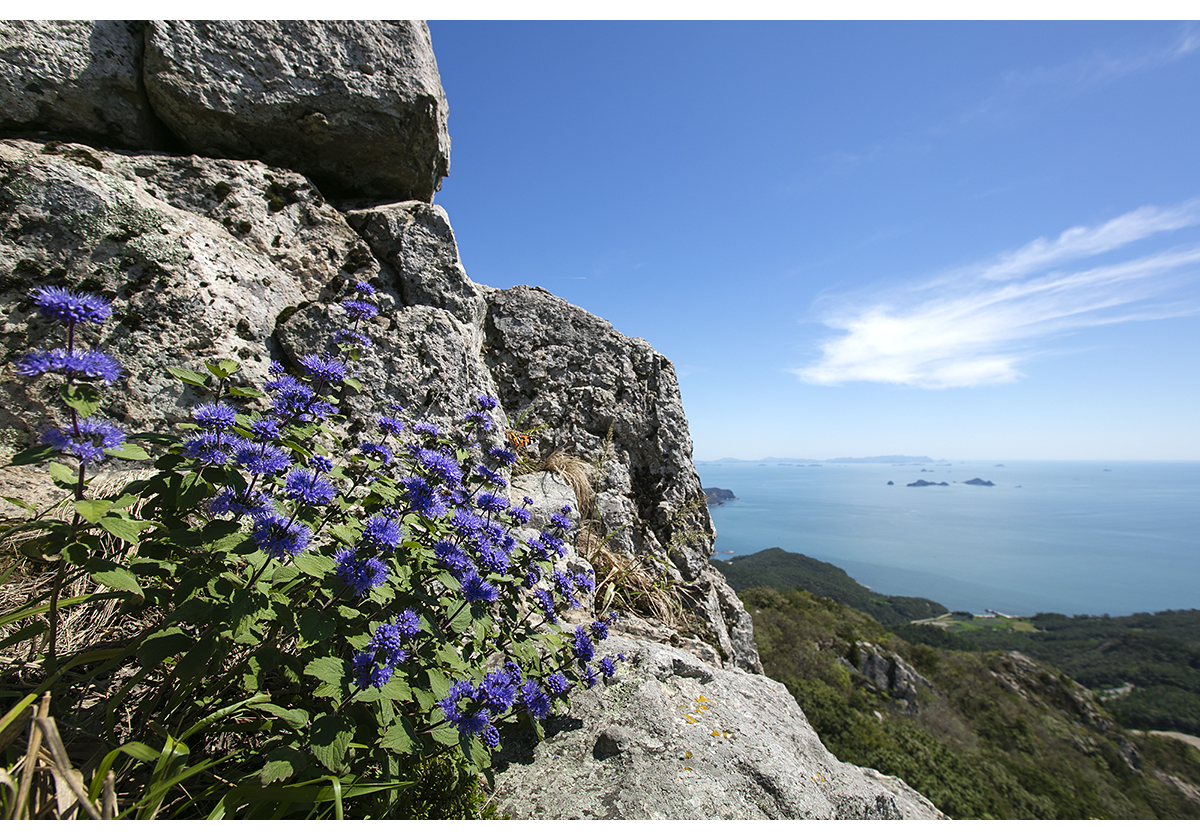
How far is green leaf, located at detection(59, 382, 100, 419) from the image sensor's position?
154 cm

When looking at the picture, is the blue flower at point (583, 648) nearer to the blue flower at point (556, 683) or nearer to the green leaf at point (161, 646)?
the blue flower at point (556, 683)

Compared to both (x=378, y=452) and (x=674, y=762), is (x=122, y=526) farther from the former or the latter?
(x=674, y=762)

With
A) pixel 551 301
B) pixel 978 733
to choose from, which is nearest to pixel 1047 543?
pixel 978 733

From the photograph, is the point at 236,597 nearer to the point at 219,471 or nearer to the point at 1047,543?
the point at 219,471

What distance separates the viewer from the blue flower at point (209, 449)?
183cm

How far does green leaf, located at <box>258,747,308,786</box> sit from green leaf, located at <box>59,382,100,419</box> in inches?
54.3

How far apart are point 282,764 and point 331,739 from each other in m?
0.17

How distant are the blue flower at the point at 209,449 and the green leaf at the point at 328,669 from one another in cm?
88

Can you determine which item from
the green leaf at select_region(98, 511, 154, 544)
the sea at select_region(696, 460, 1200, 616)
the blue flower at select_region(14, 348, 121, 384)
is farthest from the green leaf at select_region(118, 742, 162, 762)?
the sea at select_region(696, 460, 1200, 616)

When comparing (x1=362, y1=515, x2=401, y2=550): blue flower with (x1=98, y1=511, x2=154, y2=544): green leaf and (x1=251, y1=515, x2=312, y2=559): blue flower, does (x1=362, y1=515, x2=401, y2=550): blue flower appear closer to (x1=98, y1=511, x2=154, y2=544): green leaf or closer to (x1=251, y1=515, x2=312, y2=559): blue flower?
(x1=251, y1=515, x2=312, y2=559): blue flower

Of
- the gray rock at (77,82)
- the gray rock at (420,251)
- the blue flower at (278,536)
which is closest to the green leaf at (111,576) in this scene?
the blue flower at (278,536)

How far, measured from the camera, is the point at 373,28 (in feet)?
15.5

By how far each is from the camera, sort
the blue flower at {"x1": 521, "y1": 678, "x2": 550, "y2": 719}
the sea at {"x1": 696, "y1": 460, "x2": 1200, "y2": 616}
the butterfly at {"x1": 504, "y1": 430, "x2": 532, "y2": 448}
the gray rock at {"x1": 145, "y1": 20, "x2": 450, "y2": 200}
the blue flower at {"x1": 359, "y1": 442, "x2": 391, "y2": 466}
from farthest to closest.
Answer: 1. the sea at {"x1": 696, "y1": 460, "x2": 1200, "y2": 616}
2. the butterfly at {"x1": 504, "y1": 430, "x2": 532, "y2": 448}
3. the gray rock at {"x1": 145, "y1": 20, "x2": 450, "y2": 200}
4. the blue flower at {"x1": 359, "y1": 442, "x2": 391, "y2": 466}
5. the blue flower at {"x1": 521, "y1": 678, "x2": 550, "y2": 719}

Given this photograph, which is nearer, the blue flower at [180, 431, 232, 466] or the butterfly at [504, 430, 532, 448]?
the blue flower at [180, 431, 232, 466]
